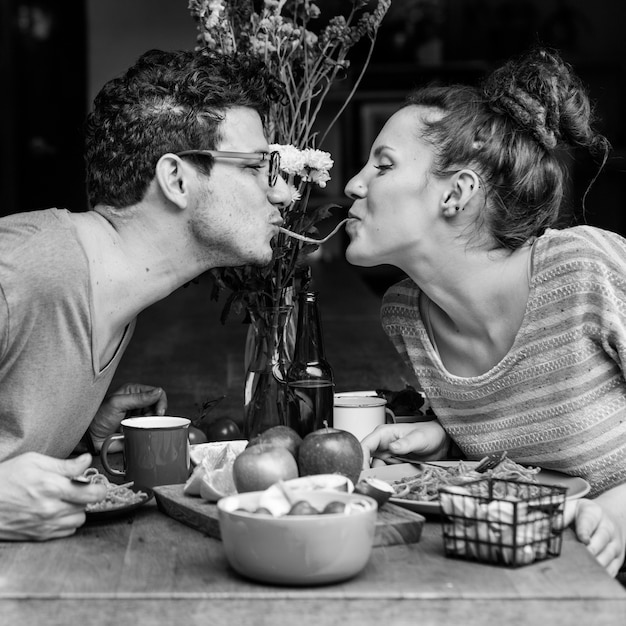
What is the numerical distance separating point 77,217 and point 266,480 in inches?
26.4

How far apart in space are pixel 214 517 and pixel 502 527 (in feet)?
1.18

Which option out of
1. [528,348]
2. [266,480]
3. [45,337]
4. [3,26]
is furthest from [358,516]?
[3,26]

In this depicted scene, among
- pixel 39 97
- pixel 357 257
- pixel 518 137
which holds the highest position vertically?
pixel 518 137

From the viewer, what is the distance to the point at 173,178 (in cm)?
180

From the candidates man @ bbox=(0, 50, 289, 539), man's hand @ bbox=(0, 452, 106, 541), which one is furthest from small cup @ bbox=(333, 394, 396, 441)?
man's hand @ bbox=(0, 452, 106, 541)

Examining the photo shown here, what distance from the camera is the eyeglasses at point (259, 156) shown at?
1794 mm

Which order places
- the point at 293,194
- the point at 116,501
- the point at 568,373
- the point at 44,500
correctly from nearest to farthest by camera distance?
the point at 44,500
the point at 116,501
the point at 568,373
the point at 293,194

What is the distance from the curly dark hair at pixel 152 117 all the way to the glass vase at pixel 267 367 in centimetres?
30

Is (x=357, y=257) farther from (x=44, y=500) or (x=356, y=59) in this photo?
(x=356, y=59)

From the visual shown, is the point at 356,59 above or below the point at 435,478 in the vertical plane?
below

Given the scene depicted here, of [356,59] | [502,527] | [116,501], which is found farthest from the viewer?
[356,59]

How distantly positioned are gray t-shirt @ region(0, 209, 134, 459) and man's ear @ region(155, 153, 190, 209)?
0.68 feet

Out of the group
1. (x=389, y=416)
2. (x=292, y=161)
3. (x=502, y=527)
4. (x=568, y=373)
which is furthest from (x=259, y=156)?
(x=502, y=527)

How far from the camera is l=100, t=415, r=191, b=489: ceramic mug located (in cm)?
157
